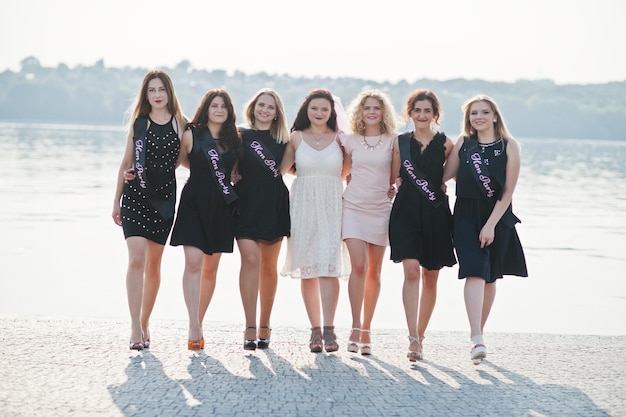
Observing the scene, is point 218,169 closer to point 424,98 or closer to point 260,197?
point 260,197

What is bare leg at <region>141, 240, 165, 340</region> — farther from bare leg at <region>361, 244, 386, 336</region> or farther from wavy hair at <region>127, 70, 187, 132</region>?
bare leg at <region>361, 244, 386, 336</region>

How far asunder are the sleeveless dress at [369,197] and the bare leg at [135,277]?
4.59 feet

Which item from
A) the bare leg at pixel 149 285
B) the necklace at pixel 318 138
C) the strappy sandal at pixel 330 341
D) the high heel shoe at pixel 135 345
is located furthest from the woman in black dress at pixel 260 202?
the high heel shoe at pixel 135 345

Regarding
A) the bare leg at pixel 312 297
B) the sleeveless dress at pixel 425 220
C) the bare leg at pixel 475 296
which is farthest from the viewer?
the bare leg at pixel 312 297

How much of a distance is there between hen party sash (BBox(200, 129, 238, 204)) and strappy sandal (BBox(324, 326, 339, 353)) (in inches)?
43.6

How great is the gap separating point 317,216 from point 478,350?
1.46 m

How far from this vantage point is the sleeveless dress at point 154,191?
6570mm

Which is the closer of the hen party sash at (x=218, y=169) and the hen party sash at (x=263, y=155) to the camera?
the hen party sash at (x=218, y=169)

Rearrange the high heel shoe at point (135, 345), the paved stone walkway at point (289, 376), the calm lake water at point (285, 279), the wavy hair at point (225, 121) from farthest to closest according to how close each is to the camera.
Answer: the calm lake water at point (285, 279) → the wavy hair at point (225, 121) → the high heel shoe at point (135, 345) → the paved stone walkway at point (289, 376)

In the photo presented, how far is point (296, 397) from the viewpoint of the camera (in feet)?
17.5

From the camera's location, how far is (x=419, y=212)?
662cm

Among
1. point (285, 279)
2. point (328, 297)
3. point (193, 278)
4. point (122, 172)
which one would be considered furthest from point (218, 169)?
point (285, 279)

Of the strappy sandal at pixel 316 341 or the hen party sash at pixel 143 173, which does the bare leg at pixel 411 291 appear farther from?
the hen party sash at pixel 143 173

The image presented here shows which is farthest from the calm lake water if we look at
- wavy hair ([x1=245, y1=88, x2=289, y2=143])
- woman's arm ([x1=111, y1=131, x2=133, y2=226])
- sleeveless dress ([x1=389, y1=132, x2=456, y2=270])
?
sleeveless dress ([x1=389, y1=132, x2=456, y2=270])
